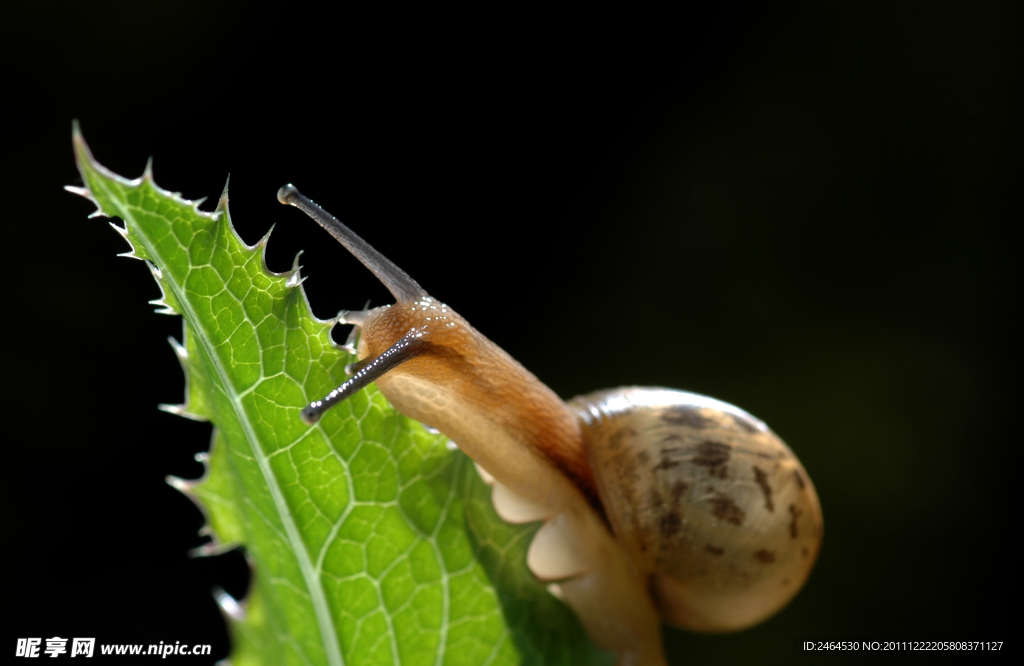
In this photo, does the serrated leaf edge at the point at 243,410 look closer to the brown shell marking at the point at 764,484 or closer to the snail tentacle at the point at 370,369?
the snail tentacle at the point at 370,369

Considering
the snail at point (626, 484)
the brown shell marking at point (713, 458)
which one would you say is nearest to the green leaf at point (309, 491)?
the snail at point (626, 484)

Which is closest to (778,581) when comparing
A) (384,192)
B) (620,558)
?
(620,558)

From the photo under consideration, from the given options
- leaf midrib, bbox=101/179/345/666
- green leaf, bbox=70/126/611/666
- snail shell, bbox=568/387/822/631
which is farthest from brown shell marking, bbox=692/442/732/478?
leaf midrib, bbox=101/179/345/666

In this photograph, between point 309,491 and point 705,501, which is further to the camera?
point 705,501

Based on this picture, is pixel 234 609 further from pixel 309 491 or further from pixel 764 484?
pixel 764 484

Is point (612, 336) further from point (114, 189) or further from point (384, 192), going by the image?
point (114, 189)

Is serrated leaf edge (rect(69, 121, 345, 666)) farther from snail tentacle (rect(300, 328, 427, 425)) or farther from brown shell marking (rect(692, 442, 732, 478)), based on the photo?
brown shell marking (rect(692, 442, 732, 478))

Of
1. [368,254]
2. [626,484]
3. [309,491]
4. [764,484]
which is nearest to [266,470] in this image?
[309,491]
